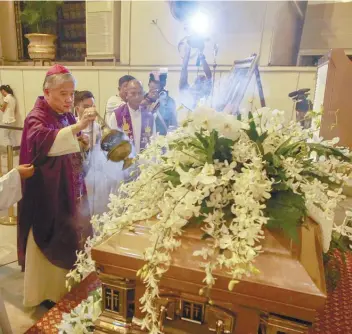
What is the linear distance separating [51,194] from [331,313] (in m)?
1.69

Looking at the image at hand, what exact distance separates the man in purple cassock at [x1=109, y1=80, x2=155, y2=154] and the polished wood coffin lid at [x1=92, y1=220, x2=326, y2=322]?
233cm

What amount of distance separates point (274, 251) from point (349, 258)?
1118 mm

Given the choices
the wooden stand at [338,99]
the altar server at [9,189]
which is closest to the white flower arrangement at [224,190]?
the altar server at [9,189]

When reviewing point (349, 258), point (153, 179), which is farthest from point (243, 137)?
point (349, 258)

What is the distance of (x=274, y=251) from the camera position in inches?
29.7

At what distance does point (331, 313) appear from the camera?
122 centimetres

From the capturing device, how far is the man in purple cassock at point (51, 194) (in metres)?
1.93

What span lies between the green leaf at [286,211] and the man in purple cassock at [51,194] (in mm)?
1344

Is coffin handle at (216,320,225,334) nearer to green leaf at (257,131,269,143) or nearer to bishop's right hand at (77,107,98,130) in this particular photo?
green leaf at (257,131,269,143)

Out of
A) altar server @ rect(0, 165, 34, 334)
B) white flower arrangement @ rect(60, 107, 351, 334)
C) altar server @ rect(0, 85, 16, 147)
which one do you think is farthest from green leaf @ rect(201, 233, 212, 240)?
altar server @ rect(0, 85, 16, 147)

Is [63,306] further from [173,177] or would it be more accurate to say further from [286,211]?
[286,211]

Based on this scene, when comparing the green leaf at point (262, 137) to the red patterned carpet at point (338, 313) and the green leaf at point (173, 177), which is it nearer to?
the green leaf at point (173, 177)

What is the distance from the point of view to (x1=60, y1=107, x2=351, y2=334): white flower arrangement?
0.72m

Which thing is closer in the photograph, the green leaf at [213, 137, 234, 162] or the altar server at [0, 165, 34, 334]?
the green leaf at [213, 137, 234, 162]
